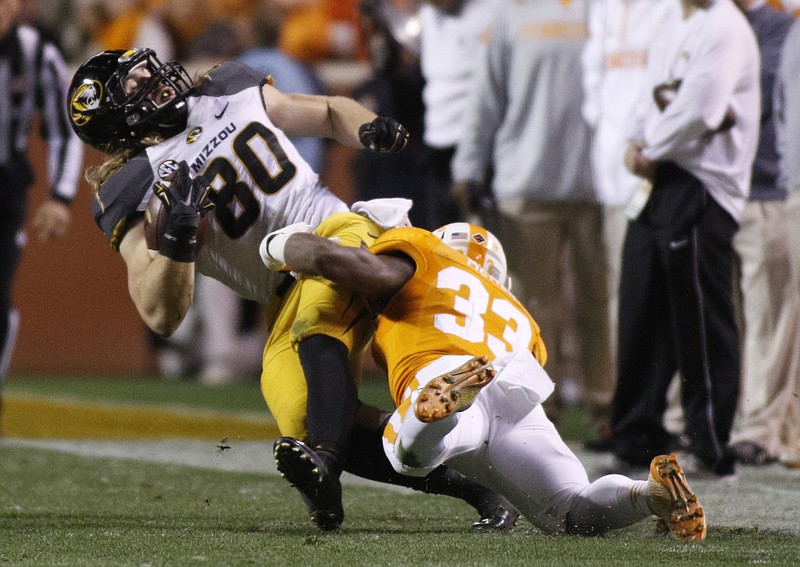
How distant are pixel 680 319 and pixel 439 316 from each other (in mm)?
1700

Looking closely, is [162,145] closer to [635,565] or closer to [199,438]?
[635,565]

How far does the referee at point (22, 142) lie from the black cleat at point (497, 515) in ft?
12.1

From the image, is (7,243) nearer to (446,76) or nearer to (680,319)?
(446,76)

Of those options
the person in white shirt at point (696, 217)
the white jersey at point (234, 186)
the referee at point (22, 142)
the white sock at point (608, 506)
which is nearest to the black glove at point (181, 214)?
the white jersey at point (234, 186)

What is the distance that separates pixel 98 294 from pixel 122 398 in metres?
2.62

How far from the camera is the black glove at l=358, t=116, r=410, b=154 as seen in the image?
4547mm

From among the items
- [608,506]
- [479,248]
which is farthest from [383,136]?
[608,506]

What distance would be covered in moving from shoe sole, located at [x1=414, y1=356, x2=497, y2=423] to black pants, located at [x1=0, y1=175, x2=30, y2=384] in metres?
4.16

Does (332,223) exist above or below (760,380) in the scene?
above

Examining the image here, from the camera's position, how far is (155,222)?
13.7 feet

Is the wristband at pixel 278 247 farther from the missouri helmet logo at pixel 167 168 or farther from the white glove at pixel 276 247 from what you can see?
the missouri helmet logo at pixel 167 168

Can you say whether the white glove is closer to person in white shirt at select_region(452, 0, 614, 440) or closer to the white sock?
the white sock

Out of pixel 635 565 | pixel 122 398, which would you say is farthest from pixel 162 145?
pixel 122 398

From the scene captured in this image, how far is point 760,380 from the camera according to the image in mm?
6262
